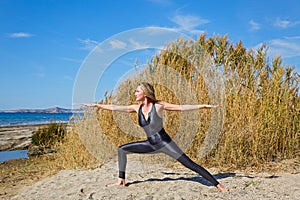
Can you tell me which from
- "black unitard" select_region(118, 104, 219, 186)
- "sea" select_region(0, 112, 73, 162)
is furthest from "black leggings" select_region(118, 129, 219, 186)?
"sea" select_region(0, 112, 73, 162)

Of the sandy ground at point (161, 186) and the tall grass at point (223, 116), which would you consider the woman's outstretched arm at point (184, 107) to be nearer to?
the sandy ground at point (161, 186)

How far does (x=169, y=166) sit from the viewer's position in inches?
229

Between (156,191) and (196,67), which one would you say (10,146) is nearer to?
(196,67)

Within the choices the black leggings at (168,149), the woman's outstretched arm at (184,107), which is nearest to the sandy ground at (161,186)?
the black leggings at (168,149)

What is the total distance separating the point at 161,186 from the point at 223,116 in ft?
6.74

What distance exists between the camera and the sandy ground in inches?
161

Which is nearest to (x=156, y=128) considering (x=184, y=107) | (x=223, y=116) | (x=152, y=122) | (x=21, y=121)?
(x=152, y=122)

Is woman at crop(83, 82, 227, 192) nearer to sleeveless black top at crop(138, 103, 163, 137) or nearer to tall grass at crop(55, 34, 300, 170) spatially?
sleeveless black top at crop(138, 103, 163, 137)

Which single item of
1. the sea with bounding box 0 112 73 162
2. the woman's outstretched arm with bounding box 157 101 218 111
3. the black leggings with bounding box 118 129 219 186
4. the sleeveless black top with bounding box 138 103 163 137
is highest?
the woman's outstretched arm with bounding box 157 101 218 111

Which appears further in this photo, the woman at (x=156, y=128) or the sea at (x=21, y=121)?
the sea at (x=21, y=121)

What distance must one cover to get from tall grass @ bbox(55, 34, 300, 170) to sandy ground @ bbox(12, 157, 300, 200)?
67 centimetres

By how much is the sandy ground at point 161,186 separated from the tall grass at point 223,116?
0.67 meters

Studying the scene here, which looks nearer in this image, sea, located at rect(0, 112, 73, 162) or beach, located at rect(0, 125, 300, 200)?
beach, located at rect(0, 125, 300, 200)

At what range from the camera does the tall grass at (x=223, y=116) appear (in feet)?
19.0
